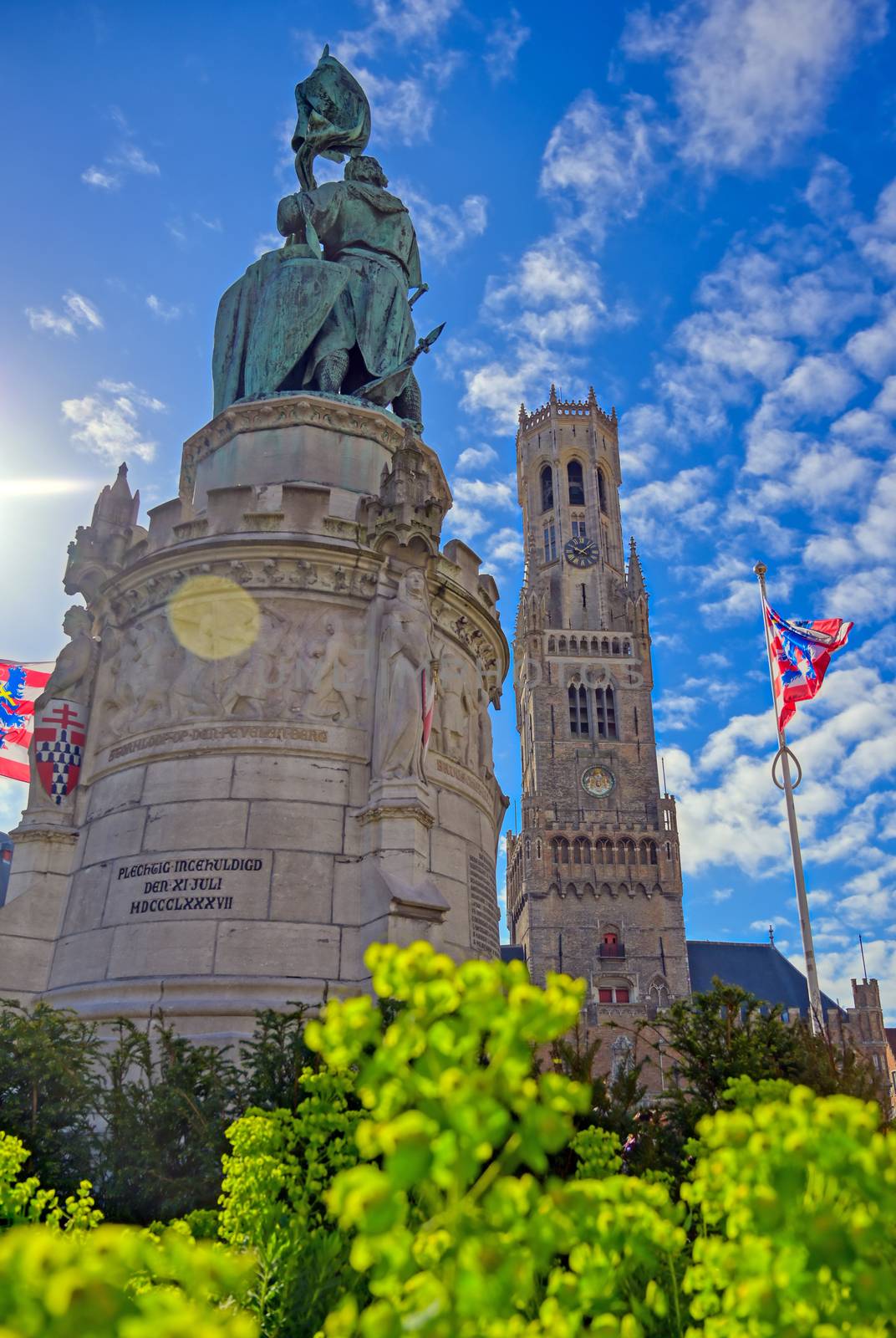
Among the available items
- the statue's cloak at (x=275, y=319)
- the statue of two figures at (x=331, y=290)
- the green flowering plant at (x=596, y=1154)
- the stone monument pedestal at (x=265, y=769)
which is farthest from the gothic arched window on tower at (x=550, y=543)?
the green flowering plant at (x=596, y=1154)

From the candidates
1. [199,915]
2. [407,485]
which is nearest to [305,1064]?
[199,915]

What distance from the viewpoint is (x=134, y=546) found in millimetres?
12766

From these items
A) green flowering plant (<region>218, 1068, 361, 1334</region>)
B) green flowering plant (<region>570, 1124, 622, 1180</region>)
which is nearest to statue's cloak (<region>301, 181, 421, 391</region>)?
green flowering plant (<region>218, 1068, 361, 1334</region>)

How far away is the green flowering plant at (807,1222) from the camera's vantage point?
199 centimetres

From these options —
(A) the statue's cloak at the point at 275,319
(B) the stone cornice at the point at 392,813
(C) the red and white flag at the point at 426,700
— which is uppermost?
(A) the statue's cloak at the point at 275,319

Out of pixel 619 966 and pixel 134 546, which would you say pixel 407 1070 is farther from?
pixel 619 966

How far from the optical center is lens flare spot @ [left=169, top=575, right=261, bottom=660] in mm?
11289

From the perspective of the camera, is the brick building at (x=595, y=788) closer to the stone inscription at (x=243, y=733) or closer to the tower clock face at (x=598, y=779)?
the tower clock face at (x=598, y=779)

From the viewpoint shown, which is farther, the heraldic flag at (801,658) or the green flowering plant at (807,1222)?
the heraldic flag at (801,658)

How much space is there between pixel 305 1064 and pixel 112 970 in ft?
13.2

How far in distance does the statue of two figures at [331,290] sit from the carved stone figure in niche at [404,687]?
490 cm

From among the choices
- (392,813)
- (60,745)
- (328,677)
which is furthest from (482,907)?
(60,745)

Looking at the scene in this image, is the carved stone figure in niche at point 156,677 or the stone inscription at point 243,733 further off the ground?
the carved stone figure in niche at point 156,677

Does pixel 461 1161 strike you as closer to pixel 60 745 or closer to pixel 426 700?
pixel 426 700
